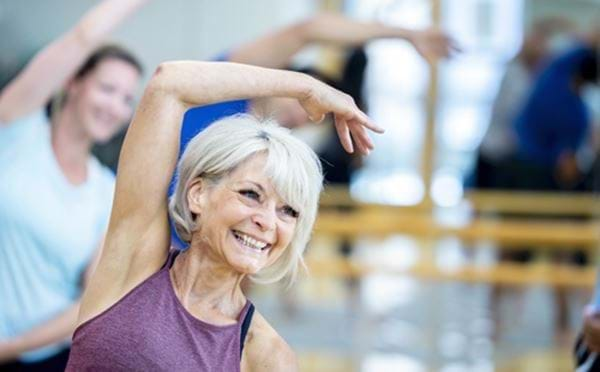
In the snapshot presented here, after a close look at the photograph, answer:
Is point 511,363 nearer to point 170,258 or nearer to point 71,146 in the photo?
point 71,146

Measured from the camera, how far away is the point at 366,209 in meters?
7.14

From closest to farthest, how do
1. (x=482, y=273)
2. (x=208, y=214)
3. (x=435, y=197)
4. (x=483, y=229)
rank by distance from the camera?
(x=208, y=214)
(x=483, y=229)
(x=482, y=273)
(x=435, y=197)

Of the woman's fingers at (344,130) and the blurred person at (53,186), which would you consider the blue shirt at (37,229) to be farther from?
the woman's fingers at (344,130)

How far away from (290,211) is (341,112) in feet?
0.52

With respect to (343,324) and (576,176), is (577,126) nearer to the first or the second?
(576,176)

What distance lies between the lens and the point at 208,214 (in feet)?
6.08

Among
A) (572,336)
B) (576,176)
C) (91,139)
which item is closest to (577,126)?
(576,176)

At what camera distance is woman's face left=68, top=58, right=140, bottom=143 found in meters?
2.87

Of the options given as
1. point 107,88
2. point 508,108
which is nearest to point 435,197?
point 508,108

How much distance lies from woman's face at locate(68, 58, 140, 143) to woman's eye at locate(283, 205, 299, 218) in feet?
3.62

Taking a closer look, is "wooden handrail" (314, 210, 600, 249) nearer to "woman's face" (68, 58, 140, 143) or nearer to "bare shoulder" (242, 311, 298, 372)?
"woman's face" (68, 58, 140, 143)

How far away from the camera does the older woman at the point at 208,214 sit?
181 cm

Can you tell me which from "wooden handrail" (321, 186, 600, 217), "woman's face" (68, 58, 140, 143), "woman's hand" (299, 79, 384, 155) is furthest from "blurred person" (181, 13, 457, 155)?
"wooden handrail" (321, 186, 600, 217)

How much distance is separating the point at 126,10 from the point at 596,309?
3.45 feet
